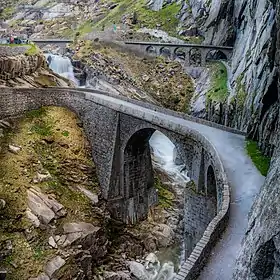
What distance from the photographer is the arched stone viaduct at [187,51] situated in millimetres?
70188

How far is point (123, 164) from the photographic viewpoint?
37.6 m

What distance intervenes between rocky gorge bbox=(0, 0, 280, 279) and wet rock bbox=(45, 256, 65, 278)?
0.07m

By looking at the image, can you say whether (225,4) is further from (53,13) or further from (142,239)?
(53,13)

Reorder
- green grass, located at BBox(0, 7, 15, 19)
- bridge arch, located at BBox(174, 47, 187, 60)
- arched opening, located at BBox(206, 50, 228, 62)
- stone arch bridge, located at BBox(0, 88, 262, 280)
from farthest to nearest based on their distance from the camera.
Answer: green grass, located at BBox(0, 7, 15, 19)
bridge arch, located at BBox(174, 47, 187, 60)
arched opening, located at BBox(206, 50, 228, 62)
stone arch bridge, located at BBox(0, 88, 262, 280)

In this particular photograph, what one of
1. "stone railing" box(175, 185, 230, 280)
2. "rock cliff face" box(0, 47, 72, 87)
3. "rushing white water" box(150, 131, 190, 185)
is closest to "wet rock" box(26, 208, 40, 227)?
"rock cliff face" box(0, 47, 72, 87)

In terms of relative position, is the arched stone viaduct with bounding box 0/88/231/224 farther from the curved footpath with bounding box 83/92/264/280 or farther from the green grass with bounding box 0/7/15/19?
the green grass with bounding box 0/7/15/19

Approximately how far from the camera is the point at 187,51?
71.8 m

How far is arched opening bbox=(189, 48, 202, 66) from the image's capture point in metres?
72.6

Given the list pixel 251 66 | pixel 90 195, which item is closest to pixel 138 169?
pixel 90 195

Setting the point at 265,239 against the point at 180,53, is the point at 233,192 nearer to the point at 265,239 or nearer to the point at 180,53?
the point at 265,239

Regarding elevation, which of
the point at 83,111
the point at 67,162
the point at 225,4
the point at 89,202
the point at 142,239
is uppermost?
the point at 225,4

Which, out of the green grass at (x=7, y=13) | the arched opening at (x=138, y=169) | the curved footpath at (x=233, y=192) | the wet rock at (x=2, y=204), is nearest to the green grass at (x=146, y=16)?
the green grass at (x=7, y=13)

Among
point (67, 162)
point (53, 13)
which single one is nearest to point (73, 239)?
point (67, 162)

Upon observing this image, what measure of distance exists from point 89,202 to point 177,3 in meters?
66.1
